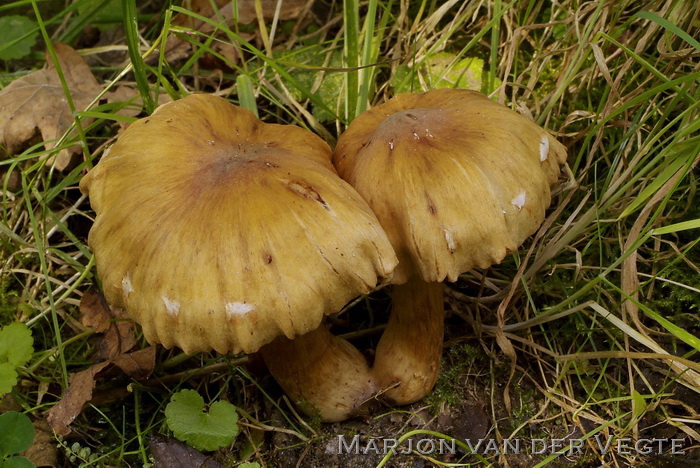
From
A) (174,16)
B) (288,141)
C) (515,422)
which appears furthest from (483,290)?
(174,16)

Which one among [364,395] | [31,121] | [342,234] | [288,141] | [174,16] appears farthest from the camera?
[174,16]

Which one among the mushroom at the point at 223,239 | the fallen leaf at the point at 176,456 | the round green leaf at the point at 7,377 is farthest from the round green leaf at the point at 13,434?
the mushroom at the point at 223,239

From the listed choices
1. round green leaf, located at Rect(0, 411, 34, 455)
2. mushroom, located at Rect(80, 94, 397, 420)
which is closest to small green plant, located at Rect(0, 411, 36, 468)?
round green leaf, located at Rect(0, 411, 34, 455)

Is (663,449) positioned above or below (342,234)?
below

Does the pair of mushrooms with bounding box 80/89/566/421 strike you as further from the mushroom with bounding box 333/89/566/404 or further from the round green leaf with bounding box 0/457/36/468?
the round green leaf with bounding box 0/457/36/468

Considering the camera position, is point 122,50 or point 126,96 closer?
point 126,96

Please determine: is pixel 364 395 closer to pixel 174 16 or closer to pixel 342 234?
pixel 342 234

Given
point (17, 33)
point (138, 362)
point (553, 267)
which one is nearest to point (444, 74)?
point (553, 267)

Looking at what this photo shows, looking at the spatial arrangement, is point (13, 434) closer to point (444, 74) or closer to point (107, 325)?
point (107, 325)
